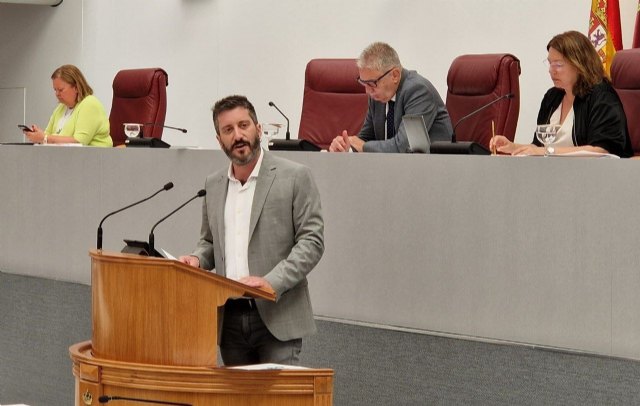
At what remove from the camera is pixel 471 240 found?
12.1 ft

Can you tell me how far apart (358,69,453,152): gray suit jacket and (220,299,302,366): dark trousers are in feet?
4.96

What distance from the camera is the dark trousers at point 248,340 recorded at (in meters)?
3.24

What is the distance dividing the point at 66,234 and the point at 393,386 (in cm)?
187

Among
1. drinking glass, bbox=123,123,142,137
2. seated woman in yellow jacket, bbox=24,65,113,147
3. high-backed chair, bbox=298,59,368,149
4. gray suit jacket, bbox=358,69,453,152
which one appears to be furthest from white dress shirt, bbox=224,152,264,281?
seated woman in yellow jacket, bbox=24,65,113,147

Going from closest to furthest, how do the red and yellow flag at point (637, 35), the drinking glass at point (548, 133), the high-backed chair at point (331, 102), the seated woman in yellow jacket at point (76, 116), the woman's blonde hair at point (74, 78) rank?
the drinking glass at point (548, 133) → the red and yellow flag at point (637, 35) → the high-backed chair at point (331, 102) → the seated woman in yellow jacket at point (76, 116) → the woman's blonde hair at point (74, 78)

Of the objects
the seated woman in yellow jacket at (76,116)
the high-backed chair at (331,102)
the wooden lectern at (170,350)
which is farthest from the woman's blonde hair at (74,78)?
the wooden lectern at (170,350)

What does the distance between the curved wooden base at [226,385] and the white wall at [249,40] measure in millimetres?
3552

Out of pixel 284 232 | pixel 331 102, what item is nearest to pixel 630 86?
pixel 331 102

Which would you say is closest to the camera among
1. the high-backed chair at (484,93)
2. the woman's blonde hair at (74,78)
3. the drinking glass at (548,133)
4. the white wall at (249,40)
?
the drinking glass at (548,133)

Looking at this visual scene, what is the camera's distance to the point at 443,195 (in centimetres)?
376

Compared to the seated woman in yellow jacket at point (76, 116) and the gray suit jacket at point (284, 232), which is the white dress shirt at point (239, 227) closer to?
the gray suit jacket at point (284, 232)

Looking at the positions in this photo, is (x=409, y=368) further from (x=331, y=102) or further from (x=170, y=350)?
(x=331, y=102)

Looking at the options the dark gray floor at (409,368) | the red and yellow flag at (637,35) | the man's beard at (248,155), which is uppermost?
the red and yellow flag at (637,35)

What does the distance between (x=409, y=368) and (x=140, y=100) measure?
11.2 feet
